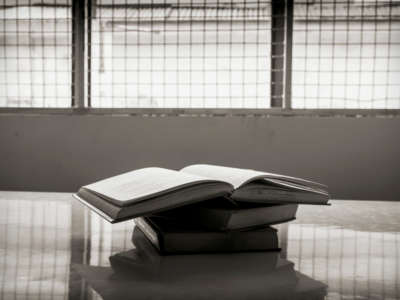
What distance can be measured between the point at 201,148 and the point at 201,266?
270 cm

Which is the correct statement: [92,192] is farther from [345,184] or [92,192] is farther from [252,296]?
[345,184]

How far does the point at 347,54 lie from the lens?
3352 millimetres

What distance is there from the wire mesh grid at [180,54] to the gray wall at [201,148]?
27 cm

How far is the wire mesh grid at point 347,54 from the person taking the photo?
3.31 m

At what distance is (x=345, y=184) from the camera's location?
322cm

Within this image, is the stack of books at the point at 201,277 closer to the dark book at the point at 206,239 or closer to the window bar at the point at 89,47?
the dark book at the point at 206,239

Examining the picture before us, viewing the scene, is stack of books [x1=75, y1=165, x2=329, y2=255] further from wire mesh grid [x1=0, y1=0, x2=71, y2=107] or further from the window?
wire mesh grid [x1=0, y1=0, x2=71, y2=107]

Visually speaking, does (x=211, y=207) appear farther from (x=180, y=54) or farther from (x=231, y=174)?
(x=180, y=54)

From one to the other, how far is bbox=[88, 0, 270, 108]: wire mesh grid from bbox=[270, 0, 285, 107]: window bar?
37mm

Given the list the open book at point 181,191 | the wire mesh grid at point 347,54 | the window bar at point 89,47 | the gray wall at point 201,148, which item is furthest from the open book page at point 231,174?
the window bar at point 89,47

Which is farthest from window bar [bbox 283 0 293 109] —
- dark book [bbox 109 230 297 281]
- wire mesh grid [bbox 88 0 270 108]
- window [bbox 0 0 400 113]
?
dark book [bbox 109 230 297 281]

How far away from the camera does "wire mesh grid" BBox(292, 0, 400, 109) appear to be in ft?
10.9

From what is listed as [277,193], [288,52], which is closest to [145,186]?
[277,193]

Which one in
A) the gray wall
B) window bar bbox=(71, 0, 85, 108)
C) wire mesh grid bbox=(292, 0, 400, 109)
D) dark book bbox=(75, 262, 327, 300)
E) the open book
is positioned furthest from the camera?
window bar bbox=(71, 0, 85, 108)
